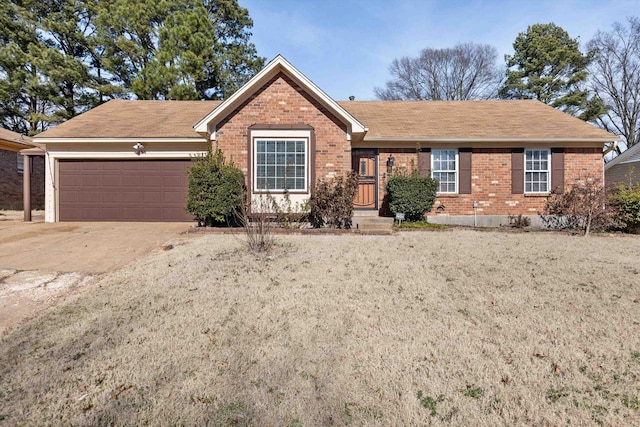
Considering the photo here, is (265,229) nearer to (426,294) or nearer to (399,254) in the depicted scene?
(399,254)

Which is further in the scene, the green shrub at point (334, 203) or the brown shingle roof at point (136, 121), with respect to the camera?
the brown shingle roof at point (136, 121)

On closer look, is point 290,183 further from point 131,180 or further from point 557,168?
point 557,168

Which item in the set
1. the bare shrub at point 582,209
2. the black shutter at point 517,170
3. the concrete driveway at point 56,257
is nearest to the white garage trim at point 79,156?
the concrete driveway at point 56,257

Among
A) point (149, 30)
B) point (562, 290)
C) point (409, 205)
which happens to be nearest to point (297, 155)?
point (409, 205)

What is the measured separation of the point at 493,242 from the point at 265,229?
519cm

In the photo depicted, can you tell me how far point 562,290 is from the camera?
14.9 ft

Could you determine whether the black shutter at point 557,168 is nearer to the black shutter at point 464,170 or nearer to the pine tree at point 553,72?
the black shutter at point 464,170

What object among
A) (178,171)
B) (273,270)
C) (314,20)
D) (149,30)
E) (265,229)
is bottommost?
(273,270)

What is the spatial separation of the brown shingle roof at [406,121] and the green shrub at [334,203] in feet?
8.97

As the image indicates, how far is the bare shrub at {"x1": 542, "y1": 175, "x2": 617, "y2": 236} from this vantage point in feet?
30.4

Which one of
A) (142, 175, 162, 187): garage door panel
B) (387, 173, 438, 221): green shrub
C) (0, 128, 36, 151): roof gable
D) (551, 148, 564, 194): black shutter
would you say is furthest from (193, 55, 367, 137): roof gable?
(0, 128, 36, 151): roof gable

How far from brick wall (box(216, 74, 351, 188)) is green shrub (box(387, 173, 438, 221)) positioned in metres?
1.66

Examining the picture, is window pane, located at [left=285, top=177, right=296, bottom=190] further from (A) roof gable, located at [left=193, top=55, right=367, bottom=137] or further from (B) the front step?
(A) roof gable, located at [left=193, top=55, right=367, bottom=137]

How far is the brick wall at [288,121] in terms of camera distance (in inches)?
392
